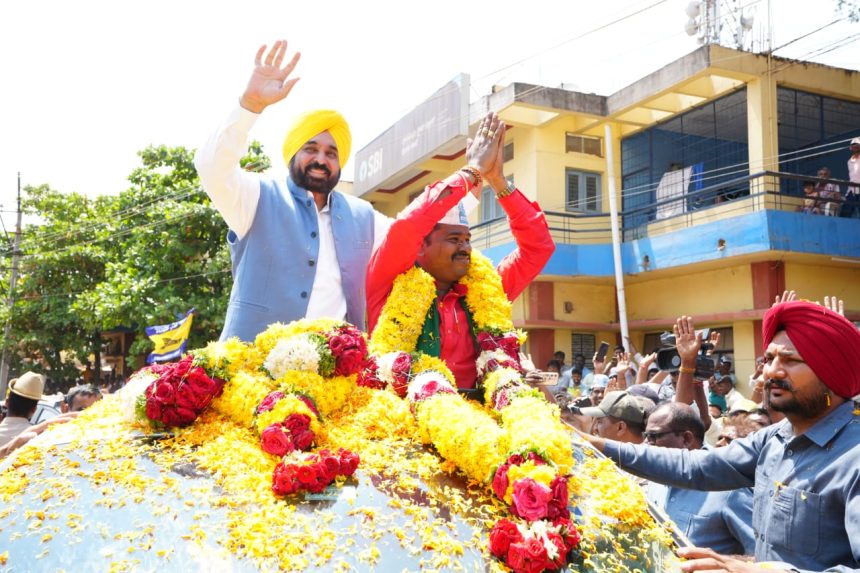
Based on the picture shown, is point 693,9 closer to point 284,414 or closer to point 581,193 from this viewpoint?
point 581,193

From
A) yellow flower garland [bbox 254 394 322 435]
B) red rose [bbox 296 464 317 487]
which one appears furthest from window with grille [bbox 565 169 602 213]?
red rose [bbox 296 464 317 487]

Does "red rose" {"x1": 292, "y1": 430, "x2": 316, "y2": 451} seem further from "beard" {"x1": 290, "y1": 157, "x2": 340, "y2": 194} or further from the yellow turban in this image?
the yellow turban

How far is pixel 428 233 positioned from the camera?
143 inches

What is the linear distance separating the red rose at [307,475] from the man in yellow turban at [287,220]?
4.44ft

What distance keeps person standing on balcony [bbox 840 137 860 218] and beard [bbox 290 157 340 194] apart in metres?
11.5

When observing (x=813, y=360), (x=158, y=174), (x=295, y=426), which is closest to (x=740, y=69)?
(x=813, y=360)

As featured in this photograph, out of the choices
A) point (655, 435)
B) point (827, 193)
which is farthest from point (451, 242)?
point (827, 193)

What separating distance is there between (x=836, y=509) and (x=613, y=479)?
72 centimetres

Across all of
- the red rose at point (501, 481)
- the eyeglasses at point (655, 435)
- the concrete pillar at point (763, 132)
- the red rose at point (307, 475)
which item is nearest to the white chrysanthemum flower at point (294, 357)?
the red rose at point (307, 475)

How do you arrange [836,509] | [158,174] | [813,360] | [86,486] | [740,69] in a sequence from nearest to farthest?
[86,486] → [836,509] → [813,360] → [740,69] → [158,174]

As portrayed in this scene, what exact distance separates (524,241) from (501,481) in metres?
1.89

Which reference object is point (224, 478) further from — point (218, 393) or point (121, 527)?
point (218, 393)

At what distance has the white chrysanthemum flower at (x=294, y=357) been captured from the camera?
9.21ft

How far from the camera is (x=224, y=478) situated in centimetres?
226
